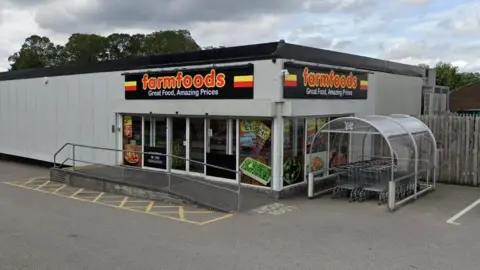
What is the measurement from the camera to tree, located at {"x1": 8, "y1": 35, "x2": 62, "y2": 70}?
63406 millimetres

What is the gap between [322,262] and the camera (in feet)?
21.6

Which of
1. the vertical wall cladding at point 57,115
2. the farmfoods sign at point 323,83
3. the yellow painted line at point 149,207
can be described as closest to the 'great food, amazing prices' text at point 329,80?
the farmfoods sign at point 323,83

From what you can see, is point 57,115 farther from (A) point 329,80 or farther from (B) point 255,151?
(A) point 329,80

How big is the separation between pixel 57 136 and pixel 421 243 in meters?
14.8

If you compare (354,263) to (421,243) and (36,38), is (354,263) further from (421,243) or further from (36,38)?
(36,38)

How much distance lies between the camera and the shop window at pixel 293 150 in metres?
11.5

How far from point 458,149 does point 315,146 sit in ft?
15.3

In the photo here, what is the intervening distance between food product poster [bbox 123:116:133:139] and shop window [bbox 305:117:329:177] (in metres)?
6.26

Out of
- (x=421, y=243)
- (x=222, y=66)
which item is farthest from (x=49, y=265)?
(x=222, y=66)

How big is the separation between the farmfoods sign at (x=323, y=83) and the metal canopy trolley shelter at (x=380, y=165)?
1.07m

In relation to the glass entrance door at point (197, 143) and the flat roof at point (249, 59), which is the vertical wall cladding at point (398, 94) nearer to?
the flat roof at point (249, 59)

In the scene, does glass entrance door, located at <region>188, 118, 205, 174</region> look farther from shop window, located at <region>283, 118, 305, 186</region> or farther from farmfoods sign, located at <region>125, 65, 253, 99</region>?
shop window, located at <region>283, 118, 305, 186</region>

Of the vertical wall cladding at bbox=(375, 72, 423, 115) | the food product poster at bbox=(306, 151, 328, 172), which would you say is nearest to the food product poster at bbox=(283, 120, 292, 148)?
the food product poster at bbox=(306, 151, 328, 172)

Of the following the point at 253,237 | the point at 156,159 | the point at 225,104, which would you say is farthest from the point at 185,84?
the point at 253,237
